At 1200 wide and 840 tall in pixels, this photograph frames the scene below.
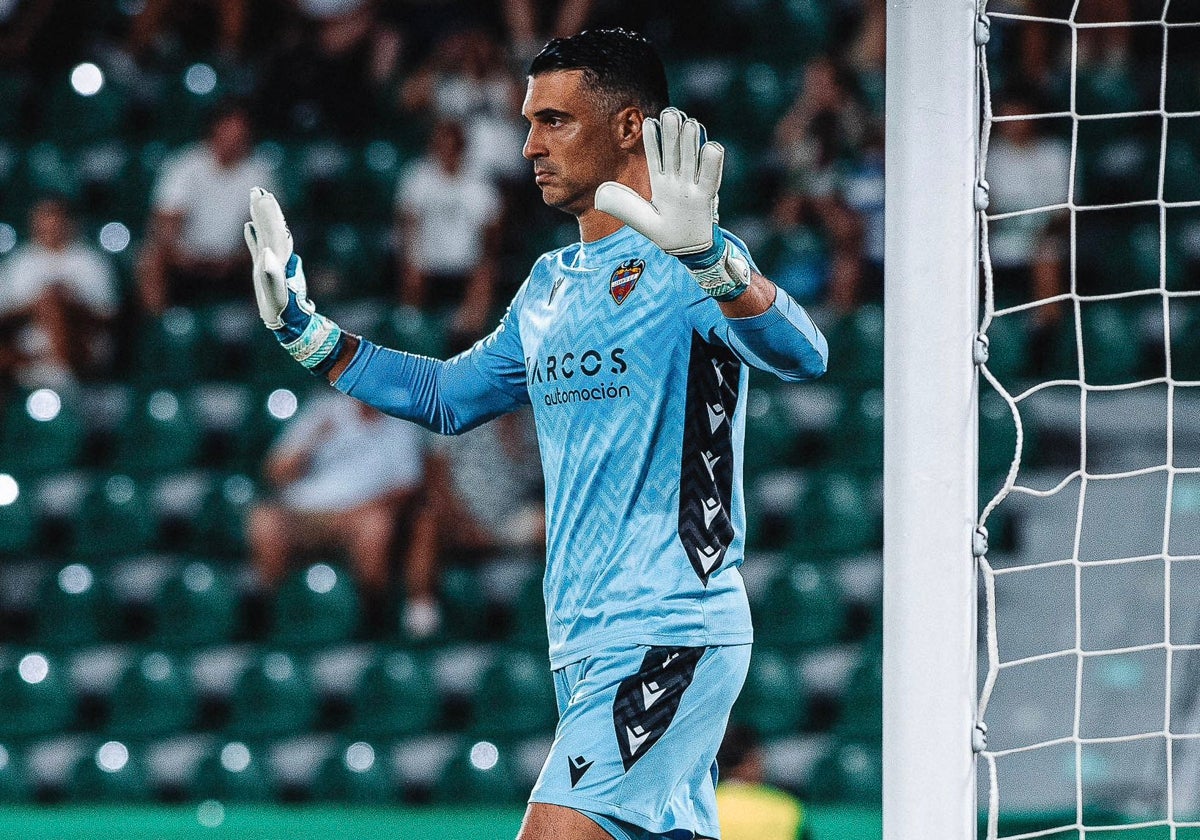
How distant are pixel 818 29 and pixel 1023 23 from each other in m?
1.05

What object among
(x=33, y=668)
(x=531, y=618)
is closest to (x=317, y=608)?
(x=531, y=618)

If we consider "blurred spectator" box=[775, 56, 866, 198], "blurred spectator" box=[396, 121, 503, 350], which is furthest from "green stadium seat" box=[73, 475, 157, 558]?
"blurred spectator" box=[775, 56, 866, 198]

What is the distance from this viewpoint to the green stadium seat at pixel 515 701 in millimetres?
6461

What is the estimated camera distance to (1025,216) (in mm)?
6855

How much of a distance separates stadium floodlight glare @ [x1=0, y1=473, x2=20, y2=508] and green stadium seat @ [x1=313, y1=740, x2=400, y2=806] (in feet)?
6.12

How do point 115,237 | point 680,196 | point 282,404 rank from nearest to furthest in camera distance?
point 680,196, point 282,404, point 115,237

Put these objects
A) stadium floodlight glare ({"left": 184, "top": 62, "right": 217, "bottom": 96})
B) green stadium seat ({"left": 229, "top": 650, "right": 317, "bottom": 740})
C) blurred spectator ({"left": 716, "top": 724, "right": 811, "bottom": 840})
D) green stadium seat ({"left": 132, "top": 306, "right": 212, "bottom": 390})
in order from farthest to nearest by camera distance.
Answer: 1. stadium floodlight glare ({"left": 184, "top": 62, "right": 217, "bottom": 96})
2. green stadium seat ({"left": 132, "top": 306, "right": 212, "bottom": 390})
3. green stadium seat ({"left": 229, "top": 650, "right": 317, "bottom": 740})
4. blurred spectator ({"left": 716, "top": 724, "right": 811, "bottom": 840})

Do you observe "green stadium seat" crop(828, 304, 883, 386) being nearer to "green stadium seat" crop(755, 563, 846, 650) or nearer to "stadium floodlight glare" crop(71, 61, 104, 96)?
"green stadium seat" crop(755, 563, 846, 650)

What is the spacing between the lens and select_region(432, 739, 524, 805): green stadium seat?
6270 millimetres

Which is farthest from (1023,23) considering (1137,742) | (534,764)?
(534,764)

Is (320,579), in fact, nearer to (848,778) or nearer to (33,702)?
(33,702)

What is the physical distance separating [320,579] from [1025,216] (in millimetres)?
3115

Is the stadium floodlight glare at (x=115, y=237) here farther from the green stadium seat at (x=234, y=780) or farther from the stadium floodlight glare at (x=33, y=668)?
the green stadium seat at (x=234, y=780)

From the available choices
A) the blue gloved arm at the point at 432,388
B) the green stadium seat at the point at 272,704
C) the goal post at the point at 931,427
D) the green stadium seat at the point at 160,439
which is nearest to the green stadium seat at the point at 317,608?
the green stadium seat at the point at 272,704
